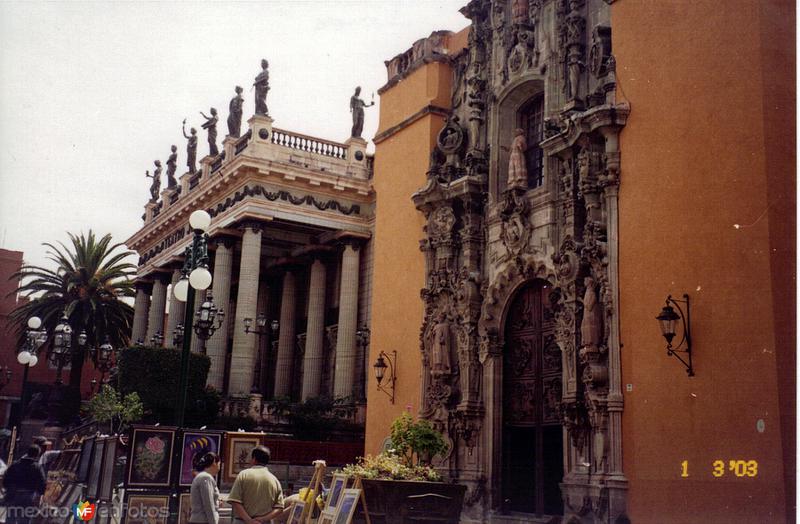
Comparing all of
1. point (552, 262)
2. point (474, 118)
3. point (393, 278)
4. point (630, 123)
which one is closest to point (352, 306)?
point (393, 278)

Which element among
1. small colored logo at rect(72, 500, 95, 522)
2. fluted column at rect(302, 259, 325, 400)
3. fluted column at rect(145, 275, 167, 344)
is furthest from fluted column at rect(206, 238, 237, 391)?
small colored logo at rect(72, 500, 95, 522)

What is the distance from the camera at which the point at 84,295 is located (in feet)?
138

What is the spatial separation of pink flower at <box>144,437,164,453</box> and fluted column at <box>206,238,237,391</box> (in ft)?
69.1

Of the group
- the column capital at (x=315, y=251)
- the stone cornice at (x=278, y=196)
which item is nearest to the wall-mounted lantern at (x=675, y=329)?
the stone cornice at (x=278, y=196)

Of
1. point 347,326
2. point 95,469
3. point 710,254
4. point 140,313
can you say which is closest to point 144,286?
point 140,313

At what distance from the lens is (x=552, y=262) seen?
16.7 m

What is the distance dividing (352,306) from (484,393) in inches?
612

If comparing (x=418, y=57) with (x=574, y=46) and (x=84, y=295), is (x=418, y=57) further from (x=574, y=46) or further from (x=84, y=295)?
(x=84, y=295)

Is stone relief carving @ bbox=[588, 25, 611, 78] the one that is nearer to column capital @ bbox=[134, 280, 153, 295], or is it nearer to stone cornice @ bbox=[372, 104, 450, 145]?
stone cornice @ bbox=[372, 104, 450, 145]

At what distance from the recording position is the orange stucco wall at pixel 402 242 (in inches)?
806

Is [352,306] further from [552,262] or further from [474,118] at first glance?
[552,262]

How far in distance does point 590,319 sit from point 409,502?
4716 millimetres

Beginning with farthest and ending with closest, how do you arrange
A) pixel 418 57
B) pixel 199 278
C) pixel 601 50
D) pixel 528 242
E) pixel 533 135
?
1. pixel 418 57
2. pixel 533 135
3. pixel 528 242
4. pixel 601 50
5. pixel 199 278
